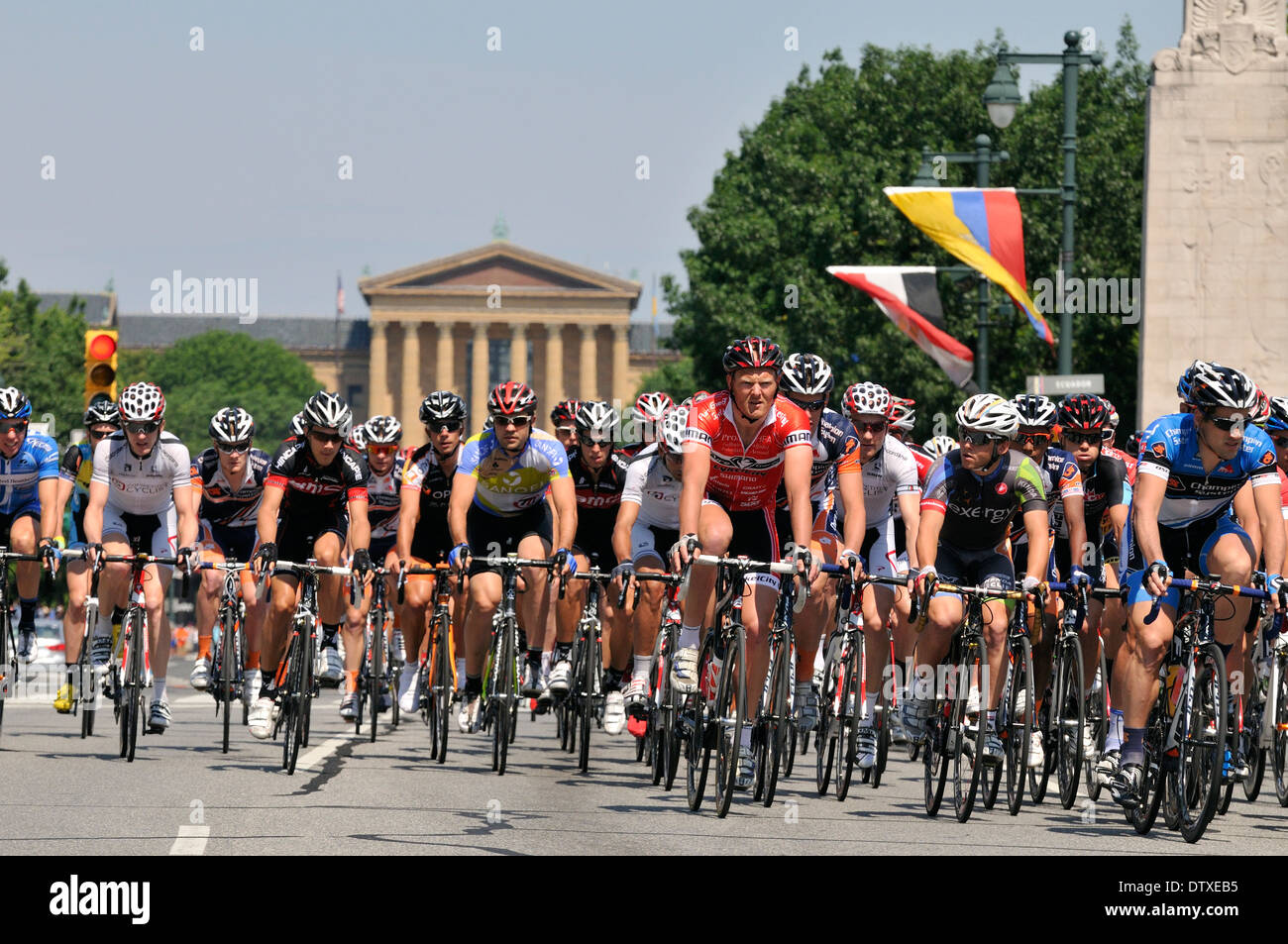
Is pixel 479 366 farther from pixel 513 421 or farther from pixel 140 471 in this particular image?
pixel 513 421

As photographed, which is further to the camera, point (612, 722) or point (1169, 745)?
point (612, 722)

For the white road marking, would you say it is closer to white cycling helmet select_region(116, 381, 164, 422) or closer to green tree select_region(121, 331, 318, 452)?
white cycling helmet select_region(116, 381, 164, 422)

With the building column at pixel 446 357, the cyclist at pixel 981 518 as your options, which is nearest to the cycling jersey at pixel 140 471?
the cyclist at pixel 981 518

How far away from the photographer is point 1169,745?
10.1 meters

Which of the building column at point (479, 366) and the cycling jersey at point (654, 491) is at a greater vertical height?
the building column at point (479, 366)

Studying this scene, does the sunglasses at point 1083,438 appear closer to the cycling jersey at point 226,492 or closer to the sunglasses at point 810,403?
the sunglasses at point 810,403

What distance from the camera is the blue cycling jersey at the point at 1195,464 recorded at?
10539 millimetres

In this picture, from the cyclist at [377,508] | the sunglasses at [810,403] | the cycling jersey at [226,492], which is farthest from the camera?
the cyclist at [377,508]

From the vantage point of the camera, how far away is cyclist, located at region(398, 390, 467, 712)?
14.6m

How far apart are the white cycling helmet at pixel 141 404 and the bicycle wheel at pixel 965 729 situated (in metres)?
5.48

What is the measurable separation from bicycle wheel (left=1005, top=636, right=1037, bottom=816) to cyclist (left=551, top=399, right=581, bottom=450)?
5333 millimetres

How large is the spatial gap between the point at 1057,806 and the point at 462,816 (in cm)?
336
